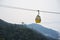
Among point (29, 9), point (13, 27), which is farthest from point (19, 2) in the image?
point (13, 27)

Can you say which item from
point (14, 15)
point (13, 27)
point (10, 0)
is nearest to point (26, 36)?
point (13, 27)

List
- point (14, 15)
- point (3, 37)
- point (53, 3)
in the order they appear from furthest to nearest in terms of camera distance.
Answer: point (53, 3)
point (14, 15)
point (3, 37)

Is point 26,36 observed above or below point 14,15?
below

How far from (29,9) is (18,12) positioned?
0.21m

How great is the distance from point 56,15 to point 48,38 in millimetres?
1020

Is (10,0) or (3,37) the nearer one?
(3,37)

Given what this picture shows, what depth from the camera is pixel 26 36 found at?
1.39 metres

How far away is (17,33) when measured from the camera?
4.58 ft

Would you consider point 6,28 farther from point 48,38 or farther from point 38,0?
point 38,0

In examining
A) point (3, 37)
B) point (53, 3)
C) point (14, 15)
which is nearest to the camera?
point (3, 37)

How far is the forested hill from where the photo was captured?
1383mm

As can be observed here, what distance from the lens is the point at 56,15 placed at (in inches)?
92.0

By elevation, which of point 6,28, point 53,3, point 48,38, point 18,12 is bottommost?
point 48,38

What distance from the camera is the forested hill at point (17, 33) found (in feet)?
4.54
